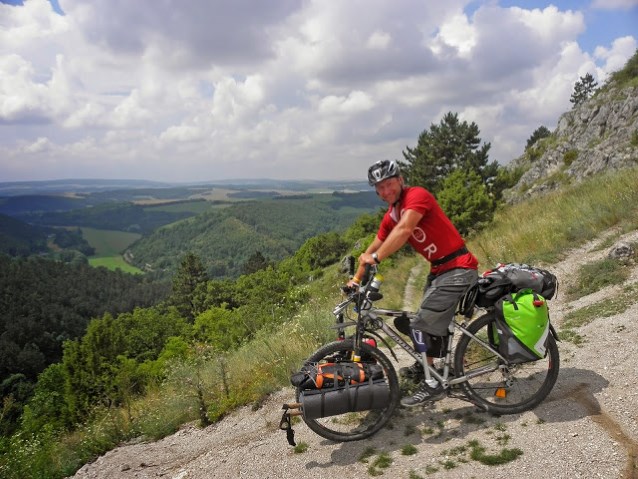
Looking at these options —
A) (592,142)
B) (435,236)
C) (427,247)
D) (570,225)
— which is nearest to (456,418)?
(427,247)

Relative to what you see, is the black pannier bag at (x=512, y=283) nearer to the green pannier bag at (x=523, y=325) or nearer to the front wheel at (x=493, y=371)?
the green pannier bag at (x=523, y=325)

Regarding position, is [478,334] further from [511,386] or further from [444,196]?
[444,196]

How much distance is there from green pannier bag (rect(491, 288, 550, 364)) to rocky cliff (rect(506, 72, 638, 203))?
19588 millimetres

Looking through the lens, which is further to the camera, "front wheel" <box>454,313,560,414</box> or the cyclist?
"front wheel" <box>454,313,560,414</box>

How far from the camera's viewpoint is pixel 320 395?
4164 millimetres

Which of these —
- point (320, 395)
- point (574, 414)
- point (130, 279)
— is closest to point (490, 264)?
point (574, 414)

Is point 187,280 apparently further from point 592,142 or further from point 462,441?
point 462,441

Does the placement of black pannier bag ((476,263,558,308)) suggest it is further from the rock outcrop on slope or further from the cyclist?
the rock outcrop on slope

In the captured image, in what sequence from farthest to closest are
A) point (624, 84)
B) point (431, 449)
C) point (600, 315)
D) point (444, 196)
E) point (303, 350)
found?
point (624, 84)
point (444, 196)
point (303, 350)
point (600, 315)
point (431, 449)

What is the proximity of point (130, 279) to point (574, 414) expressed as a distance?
510 ft

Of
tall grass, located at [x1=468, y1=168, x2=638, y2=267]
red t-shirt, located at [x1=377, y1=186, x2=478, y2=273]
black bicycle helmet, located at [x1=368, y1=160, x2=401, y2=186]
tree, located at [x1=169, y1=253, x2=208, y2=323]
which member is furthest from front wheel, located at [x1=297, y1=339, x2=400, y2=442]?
tree, located at [x1=169, y1=253, x2=208, y2=323]

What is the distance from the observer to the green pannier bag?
406 centimetres

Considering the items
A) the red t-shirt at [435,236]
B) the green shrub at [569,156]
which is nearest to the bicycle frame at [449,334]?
the red t-shirt at [435,236]

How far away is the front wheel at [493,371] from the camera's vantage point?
14.1 ft
